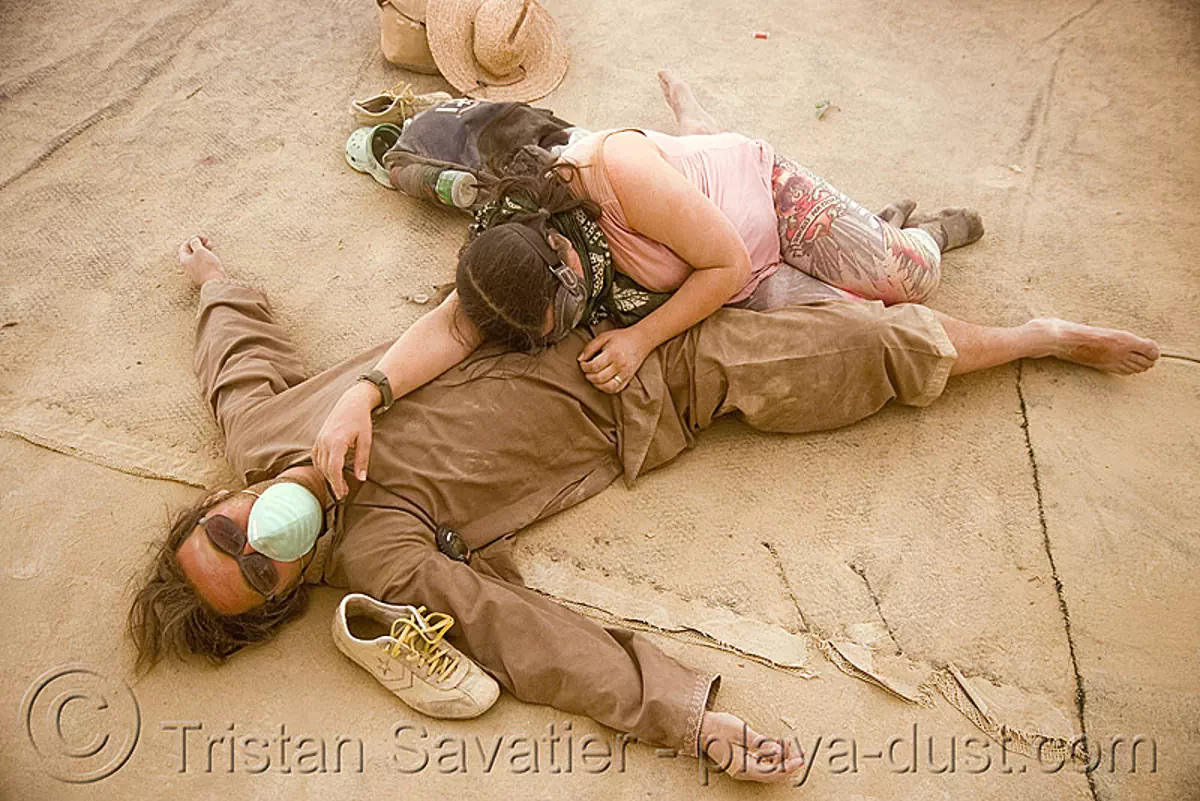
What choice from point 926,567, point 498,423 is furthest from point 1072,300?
point 498,423

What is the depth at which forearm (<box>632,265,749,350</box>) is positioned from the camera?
1762mm

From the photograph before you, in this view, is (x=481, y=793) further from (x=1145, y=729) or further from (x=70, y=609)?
(x=1145, y=729)

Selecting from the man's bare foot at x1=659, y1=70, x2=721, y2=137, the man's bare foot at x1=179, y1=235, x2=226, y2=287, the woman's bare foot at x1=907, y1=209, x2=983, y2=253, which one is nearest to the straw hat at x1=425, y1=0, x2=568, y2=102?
the man's bare foot at x1=659, y1=70, x2=721, y2=137

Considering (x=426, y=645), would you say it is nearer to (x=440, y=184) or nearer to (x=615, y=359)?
(x=615, y=359)

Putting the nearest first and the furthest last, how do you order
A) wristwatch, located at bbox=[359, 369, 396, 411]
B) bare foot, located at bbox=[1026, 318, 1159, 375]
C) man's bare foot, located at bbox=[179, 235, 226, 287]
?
wristwatch, located at bbox=[359, 369, 396, 411] < bare foot, located at bbox=[1026, 318, 1159, 375] < man's bare foot, located at bbox=[179, 235, 226, 287]

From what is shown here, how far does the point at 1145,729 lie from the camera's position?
1.51 meters

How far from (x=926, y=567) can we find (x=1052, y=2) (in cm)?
229

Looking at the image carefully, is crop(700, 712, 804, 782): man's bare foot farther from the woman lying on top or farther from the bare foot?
the bare foot

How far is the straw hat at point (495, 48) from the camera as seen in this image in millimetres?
2656

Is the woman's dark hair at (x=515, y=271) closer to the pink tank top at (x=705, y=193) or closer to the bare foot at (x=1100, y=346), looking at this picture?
the pink tank top at (x=705, y=193)

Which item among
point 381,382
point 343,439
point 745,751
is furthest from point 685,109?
point 745,751

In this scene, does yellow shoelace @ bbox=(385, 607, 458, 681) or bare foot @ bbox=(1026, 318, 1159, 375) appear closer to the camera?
yellow shoelace @ bbox=(385, 607, 458, 681)

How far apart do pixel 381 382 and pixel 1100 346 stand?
1504 mm

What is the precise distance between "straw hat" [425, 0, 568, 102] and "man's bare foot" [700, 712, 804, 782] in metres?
1.98
